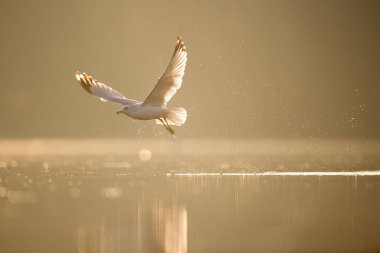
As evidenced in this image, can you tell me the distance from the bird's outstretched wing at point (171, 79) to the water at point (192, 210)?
5.66ft

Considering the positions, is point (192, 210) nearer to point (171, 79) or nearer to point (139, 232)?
point (139, 232)

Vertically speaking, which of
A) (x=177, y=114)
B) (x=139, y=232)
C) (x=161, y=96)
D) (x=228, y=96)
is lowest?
(x=139, y=232)

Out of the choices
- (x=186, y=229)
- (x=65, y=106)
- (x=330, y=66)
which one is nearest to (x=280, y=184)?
(x=186, y=229)

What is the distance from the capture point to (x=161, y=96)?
19.7 meters

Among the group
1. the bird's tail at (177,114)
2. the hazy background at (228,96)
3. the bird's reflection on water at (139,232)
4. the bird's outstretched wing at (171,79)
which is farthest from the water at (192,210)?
the hazy background at (228,96)

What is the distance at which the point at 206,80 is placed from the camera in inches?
6009

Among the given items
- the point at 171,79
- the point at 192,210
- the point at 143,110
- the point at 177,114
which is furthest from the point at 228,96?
the point at 192,210

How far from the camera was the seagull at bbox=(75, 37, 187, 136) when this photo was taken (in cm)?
1869

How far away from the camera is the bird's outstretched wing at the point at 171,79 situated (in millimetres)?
18500

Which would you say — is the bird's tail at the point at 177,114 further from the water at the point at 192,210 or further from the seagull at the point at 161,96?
the water at the point at 192,210

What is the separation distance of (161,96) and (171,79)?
2.46ft

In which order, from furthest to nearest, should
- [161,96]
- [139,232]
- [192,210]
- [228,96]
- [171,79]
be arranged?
[228,96]
[161,96]
[171,79]
[192,210]
[139,232]

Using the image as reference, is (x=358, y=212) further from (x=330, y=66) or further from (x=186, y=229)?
(x=330, y=66)

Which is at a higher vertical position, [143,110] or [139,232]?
[143,110]
